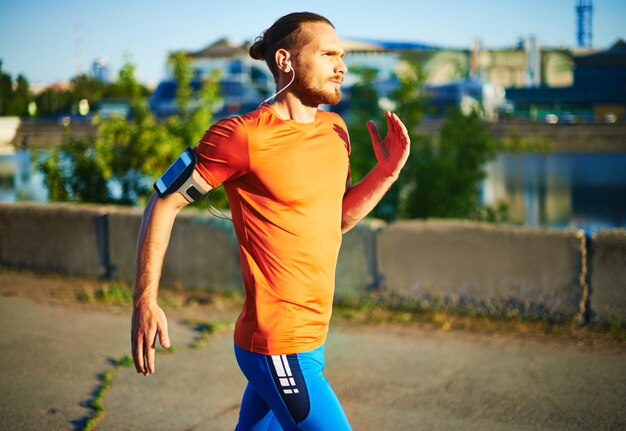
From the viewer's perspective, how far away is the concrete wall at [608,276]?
19.3 ft

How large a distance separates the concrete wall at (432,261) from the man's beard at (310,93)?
3.92 m

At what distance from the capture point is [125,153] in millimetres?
9641

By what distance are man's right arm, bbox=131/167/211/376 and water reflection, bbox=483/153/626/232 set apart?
672 centimetres

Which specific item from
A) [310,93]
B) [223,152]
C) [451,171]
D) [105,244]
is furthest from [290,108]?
[451,171]

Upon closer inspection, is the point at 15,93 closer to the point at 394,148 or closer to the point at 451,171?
the point at 451,171

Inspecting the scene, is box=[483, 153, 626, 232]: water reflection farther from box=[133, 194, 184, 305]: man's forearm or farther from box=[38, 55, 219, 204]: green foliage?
box=[133, 194, 184, 305]: man's forearm

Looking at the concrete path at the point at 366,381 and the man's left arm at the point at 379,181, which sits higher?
the man's left arm at the point at 379,181

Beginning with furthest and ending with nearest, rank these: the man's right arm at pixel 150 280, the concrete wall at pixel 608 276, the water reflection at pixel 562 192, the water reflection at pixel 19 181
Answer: the water reflection at pixel 562 192
the water reflection at pixel 19 181
the concrete wall at pixel 608 276
the man's right arm at pixel 150 280

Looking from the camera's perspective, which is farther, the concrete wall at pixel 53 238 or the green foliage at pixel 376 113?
the green foliage at pixel 376 113

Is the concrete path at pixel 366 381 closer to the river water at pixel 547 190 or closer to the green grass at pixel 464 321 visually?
the green grass at pixel 464 321

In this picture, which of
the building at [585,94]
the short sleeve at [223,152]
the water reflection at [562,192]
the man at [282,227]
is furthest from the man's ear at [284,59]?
the building at [585,94]

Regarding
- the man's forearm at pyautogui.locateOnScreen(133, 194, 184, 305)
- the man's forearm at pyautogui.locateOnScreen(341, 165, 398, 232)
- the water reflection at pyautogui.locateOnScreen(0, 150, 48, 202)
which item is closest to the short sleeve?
the man's forearm at pyautogui.locateOnScreen(133, 194, 184, 305)

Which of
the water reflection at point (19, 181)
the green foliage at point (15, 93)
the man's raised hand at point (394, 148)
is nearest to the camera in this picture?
the man's raised hand at point (394, 148)

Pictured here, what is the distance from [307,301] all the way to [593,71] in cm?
8455
